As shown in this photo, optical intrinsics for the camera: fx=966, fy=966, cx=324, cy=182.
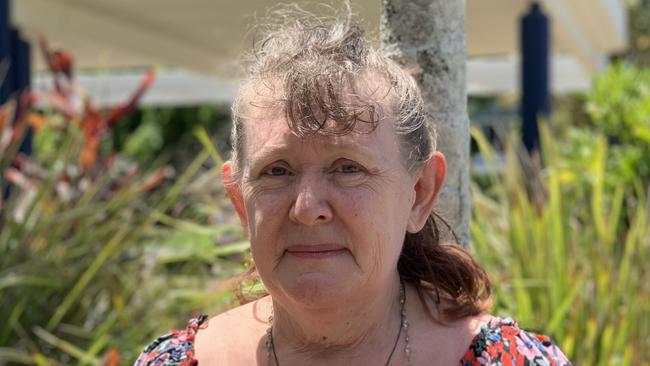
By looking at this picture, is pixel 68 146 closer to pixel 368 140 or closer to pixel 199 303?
pixel 199 303

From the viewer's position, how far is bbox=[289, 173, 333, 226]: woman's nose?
5.64ft

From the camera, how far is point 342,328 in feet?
6.16

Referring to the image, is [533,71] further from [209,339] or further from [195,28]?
[209,339]

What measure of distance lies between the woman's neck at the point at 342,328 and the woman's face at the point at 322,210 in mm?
57

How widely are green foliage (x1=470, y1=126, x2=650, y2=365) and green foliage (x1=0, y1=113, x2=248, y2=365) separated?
1108mm

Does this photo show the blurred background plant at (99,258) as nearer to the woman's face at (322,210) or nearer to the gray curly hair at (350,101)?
the gray curly hair at (350,101)

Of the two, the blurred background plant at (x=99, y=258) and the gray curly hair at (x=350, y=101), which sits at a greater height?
the gray curly hair at (x=350, y=101)

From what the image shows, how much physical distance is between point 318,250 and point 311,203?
91 mm

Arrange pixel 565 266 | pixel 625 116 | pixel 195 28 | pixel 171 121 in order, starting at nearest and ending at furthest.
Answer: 1. pixel 565 266
2. pixel 625 116
3. pixel 195 28
4. pixel 171 121

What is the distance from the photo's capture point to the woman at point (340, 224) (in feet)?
5.74

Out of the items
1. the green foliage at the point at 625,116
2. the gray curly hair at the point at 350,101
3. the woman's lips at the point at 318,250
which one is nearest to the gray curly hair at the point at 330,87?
the gray curly hair at the point at 350,101

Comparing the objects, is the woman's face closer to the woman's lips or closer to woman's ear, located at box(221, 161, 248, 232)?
the woman's lips

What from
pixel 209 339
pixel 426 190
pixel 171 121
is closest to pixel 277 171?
pixel 426 190

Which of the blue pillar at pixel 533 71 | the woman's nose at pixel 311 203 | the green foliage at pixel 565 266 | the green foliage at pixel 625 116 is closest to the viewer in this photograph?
the woman's nose at pixel 311 203
